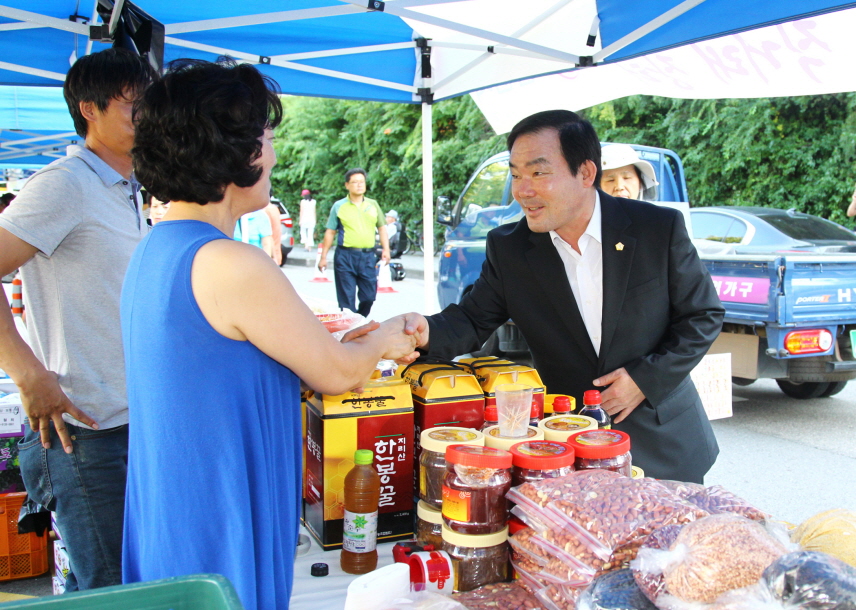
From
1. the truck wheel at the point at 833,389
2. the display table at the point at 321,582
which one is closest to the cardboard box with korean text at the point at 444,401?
the display table at the point at 321,582

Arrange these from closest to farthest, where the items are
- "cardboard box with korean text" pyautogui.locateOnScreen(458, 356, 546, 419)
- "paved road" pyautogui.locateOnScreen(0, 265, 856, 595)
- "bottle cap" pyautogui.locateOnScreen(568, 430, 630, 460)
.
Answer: "bottle cap" pyautogui.locateOnScreen(568, 430, 630, 460), "cardboard box with korean text" pyautogui.locateOnScreen(458, 356, 546, 419), "paved road" pyautogui.locateOnScreen(0, 265, 856, 595)

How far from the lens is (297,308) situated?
128 cm

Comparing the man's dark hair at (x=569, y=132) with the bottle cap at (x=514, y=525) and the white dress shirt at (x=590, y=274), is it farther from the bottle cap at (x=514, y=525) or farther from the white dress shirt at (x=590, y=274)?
the bottle cap at (x=514, y=525)

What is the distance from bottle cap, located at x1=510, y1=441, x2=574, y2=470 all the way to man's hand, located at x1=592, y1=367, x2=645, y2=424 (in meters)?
0.71

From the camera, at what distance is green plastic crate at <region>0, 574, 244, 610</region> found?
768 mm

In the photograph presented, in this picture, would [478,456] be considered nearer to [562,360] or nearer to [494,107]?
[562,360]

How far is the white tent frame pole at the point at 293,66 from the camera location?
14.0 feet

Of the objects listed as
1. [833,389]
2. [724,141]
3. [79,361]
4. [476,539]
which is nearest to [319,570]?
[476,539]

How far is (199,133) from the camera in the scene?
50.9 inches

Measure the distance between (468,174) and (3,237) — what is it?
18983 mm

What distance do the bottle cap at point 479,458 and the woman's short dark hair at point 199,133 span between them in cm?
73

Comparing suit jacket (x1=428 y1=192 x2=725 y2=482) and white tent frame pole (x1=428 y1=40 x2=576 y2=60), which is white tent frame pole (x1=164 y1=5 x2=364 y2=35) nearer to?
white tent frame pole (x1=428 y1=40 x2=576 y2=60)

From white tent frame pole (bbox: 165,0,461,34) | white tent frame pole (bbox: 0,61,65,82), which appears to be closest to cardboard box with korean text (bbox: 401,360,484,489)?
white tent frame pole (bbox: 165,0,461,34)

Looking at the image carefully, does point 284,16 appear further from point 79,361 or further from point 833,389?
point 833,389
